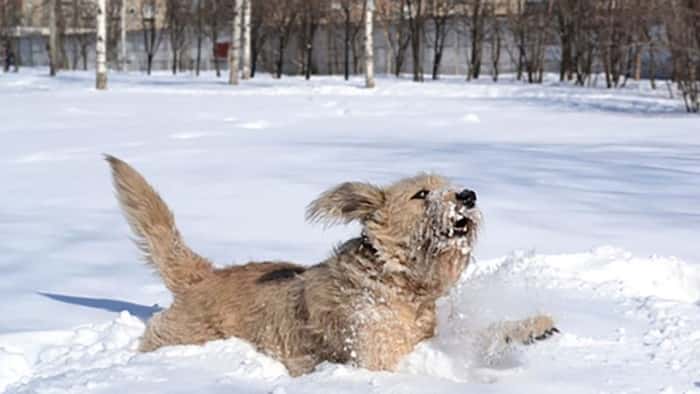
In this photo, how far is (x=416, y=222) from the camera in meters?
3.29

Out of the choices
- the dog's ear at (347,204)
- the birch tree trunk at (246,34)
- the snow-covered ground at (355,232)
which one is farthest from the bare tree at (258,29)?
the dog's ear at (347,204)

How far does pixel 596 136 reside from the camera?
12406mm

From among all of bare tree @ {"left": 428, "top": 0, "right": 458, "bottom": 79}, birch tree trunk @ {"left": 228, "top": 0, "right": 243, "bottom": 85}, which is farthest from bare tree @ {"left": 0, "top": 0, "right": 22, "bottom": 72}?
bare tree @ {"left": 428, "top": 0, "right": 458, "bottom": 79}

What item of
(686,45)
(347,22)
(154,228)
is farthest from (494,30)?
(154,228)

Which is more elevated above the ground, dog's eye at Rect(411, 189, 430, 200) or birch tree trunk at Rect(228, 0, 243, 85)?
birch tree trunk at Rect(228, 0, 243, 85)

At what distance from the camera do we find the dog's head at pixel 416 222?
128 inches

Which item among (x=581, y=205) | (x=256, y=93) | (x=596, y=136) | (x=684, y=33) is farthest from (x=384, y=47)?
(x=581, y=205)

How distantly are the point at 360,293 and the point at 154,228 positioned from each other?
0.99 metres

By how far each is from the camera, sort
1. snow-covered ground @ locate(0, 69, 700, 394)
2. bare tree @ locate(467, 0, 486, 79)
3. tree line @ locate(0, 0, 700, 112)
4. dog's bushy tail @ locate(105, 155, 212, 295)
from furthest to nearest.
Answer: bare tree @ locate(467, 0, 486, 79)
tree line @ locate(0, 0, 700, 112)
dog's bushy tail @ locate(105, 155, 212, 295)
snow-covered ground @ locate(0, 69, 700, 394)

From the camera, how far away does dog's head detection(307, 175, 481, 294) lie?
3250 mm

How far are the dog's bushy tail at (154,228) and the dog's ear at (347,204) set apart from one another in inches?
26.0

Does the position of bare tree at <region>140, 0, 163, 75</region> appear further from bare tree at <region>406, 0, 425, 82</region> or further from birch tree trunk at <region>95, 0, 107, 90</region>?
birch tree trunk at <region>95, 0, 107, 90</region>

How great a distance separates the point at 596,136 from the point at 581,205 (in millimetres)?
6125

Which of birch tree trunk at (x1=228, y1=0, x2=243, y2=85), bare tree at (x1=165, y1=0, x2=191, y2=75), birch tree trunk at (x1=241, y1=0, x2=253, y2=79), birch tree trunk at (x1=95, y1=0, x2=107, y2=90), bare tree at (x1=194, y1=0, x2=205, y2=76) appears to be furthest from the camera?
bare tree at (x1=194, y1=0, x2=205, y2=76)
